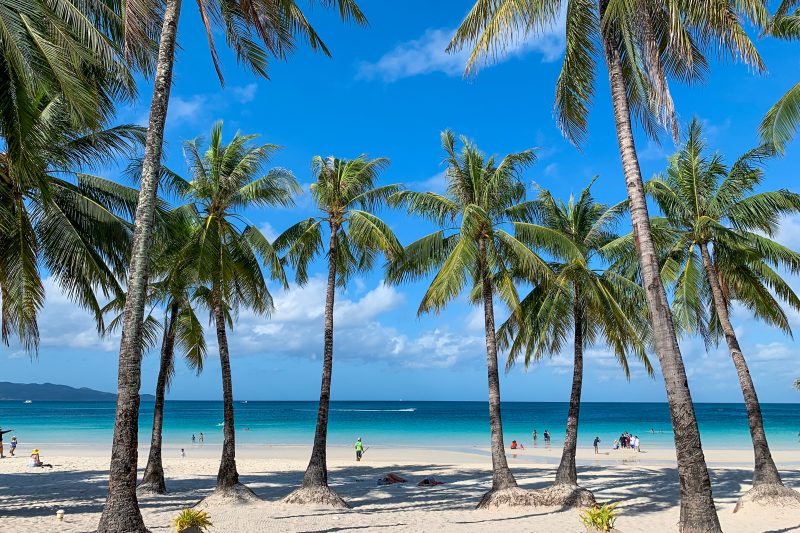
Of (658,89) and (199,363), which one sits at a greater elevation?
(658,89)

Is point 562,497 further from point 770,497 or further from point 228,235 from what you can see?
point 228,235

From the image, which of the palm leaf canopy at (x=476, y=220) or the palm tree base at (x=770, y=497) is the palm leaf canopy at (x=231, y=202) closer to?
the palm leaf canopy at (x=476, y=220)

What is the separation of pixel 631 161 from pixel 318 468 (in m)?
10.7

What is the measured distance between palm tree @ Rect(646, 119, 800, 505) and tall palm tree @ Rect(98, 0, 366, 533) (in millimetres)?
9929

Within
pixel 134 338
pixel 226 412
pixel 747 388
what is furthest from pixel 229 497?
pixel 747 388

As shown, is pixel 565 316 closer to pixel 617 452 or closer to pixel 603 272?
pixel 603 272

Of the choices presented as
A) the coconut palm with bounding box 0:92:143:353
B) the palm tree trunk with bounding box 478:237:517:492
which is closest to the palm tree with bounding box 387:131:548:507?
the palm tree trunk with bounding box 478:237:517:492

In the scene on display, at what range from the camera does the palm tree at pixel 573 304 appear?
14812mm

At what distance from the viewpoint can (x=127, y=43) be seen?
30.6ft

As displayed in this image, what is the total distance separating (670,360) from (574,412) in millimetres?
7720

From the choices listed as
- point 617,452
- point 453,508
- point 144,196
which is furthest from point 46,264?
point 617,452

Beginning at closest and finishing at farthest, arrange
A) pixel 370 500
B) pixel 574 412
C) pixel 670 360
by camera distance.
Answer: pixel 670 360, pixel 574 412, pixel 370 500

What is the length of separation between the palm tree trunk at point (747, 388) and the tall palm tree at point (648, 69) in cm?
553

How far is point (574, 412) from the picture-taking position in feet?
52.3
